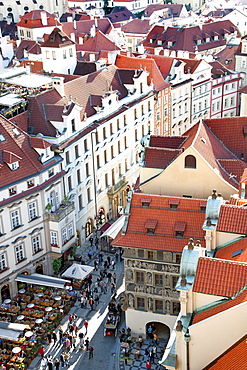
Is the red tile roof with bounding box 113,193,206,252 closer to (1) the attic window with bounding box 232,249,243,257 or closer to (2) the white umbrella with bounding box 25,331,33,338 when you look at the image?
(1) the attic window with bounding box 232,249,243,257

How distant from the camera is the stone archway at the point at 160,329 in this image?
170 feet

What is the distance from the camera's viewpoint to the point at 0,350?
50750 millimetres

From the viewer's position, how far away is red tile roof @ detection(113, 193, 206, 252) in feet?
161

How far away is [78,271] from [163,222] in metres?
14.5

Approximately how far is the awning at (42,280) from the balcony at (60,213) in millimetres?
5931

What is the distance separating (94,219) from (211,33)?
70826mm

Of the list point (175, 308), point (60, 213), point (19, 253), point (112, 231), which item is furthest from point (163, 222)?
point (112, 231)

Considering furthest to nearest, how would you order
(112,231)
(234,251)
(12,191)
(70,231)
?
(112,231), (70,231), (12,191), (234,251)

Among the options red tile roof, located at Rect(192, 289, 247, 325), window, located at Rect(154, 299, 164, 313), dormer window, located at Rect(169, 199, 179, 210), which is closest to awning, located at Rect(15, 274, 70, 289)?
window, located at Rect(154, 299, 164, 313)

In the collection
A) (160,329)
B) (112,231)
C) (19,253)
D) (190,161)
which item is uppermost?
(190,161)

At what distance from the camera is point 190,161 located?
5256cm

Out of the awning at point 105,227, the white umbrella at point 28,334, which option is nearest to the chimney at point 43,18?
the awning at point 105,227

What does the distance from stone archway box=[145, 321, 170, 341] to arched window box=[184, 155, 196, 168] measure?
1399 centimetres

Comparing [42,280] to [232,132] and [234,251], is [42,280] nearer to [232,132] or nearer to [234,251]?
[232,132]
